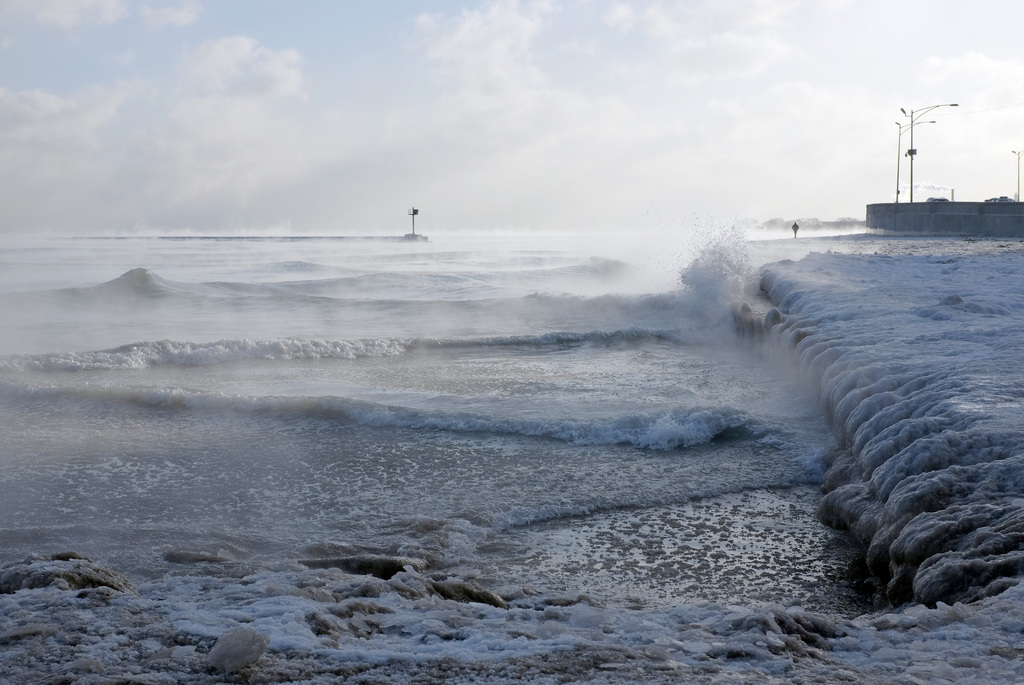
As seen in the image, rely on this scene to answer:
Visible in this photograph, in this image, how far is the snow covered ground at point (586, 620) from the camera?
9.73 feet

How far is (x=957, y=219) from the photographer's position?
4216 cm

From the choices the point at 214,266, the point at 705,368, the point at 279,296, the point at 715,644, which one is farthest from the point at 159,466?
the point at 214,266

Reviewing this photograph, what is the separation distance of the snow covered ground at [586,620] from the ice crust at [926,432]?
0.02 m

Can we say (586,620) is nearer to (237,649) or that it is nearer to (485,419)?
(237,649)

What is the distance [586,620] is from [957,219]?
44.3 m

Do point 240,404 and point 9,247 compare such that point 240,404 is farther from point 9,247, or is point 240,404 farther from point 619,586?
point 9,247

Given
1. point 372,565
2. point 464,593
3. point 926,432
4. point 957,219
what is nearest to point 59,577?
point 372,565

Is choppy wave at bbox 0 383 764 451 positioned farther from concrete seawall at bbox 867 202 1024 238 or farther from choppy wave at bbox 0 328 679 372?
concrete seawall at bbox 867 202 1024 238

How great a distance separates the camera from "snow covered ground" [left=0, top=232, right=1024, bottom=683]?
2.96 m

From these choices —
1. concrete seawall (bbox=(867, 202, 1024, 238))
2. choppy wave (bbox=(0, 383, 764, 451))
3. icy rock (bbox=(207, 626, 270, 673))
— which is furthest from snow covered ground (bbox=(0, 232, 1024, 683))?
concrete seawall (bbox=(867, 202, 1024, 238))

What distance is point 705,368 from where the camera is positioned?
13.4m

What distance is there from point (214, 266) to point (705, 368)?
1598 inches

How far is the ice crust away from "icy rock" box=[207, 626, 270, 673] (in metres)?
2.85

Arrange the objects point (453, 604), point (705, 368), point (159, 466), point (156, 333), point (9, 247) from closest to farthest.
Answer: point (453, 604)
point (159, 466)
point (705, 368)
point (156, 333)
point (9, 247)
